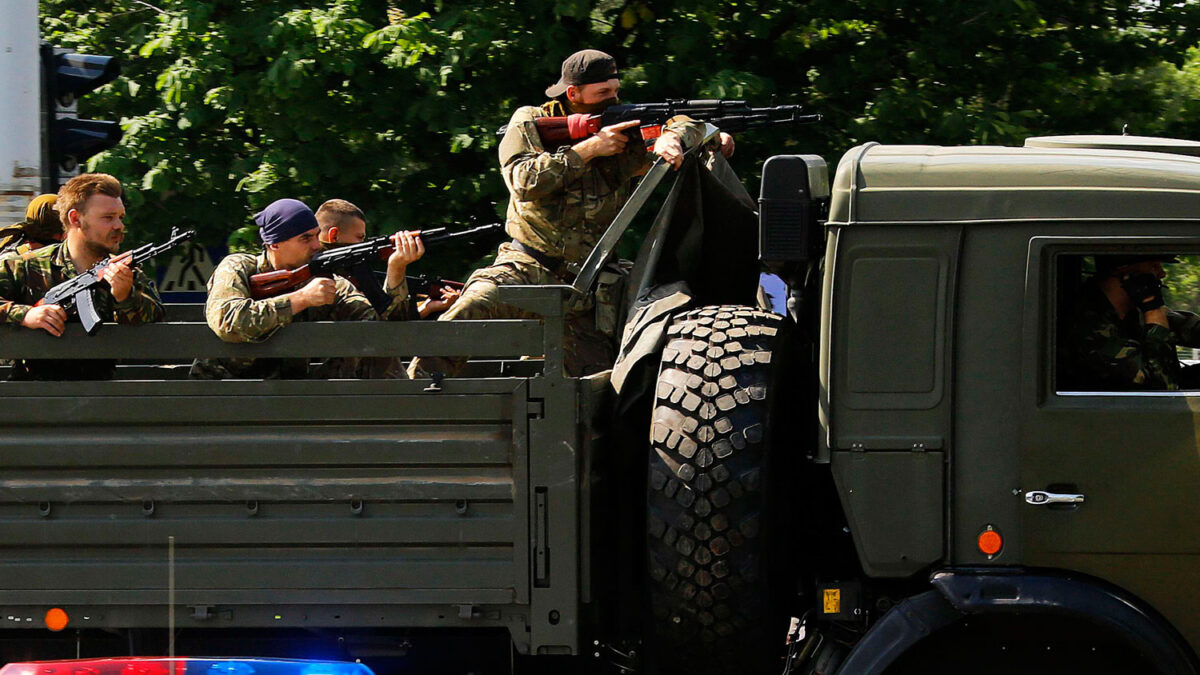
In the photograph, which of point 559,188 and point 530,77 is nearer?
point 559,188

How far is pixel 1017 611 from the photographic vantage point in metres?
4.13

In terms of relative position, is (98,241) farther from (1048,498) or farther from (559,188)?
(1048,498)

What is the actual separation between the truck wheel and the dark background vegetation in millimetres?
3798

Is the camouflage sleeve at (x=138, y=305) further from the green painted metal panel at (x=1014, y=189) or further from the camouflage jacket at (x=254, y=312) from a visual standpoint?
the green painted metal panel at (x=1014, y=189)

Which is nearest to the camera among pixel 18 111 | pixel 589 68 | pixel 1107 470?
pixel 1107 470

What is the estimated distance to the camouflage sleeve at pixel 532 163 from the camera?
5477 mm

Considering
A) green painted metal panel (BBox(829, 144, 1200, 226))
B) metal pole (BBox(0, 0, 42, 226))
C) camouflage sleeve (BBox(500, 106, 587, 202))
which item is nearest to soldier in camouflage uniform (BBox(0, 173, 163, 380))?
camouflage sleeve (BBox(500, 106, 587, 202))

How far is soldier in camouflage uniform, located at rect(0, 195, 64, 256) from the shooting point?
609 centimetres

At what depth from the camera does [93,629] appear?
178 inches

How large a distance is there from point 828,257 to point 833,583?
3.25 ft

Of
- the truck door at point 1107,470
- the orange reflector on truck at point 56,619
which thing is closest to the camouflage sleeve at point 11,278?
the orange reflector on truck at point 56,619

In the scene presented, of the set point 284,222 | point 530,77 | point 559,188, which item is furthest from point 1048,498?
point 530,77

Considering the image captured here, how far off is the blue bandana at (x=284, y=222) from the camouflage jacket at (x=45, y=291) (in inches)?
17.2

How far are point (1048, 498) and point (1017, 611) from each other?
332 mm
